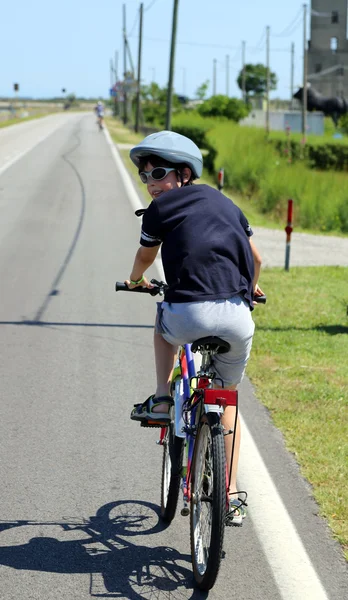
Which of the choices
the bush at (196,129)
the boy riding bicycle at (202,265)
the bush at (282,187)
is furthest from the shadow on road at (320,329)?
the bush at (196,129)

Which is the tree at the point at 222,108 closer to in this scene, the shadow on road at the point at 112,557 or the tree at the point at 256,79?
the shadow on road at the point at 112,557

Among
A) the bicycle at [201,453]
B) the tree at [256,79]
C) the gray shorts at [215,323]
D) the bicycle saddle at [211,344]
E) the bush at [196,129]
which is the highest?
the tree at [256,79]

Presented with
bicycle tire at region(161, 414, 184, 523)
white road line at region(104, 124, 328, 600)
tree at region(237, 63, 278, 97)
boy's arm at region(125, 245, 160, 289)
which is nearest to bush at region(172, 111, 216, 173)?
white road line at region(104, 124, 328, 600)

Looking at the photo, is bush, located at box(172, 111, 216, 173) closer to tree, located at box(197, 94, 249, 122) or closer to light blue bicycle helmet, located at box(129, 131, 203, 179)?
tree, located at box(197, 94, 249, 122)

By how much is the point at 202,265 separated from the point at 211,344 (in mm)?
332

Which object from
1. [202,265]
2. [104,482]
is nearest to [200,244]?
[202,265]

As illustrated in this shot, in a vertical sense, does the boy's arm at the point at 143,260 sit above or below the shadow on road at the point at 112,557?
above

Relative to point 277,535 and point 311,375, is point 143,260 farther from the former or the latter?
point 311,375

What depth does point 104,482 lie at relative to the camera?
5148 mm

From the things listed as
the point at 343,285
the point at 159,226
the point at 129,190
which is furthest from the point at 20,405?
the point at 129,190

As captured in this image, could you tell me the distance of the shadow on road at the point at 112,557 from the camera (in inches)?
157

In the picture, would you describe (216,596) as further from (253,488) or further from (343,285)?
(343,285)

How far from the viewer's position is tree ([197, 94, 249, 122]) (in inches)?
3297

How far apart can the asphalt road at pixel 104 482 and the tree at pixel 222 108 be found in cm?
7477
